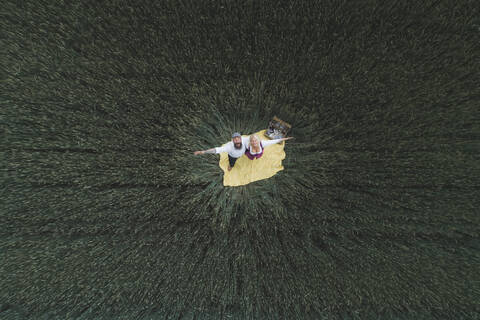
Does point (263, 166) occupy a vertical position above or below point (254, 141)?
below

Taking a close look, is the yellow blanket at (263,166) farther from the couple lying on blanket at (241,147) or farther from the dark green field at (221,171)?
the couple lying on blanket at (241,147)

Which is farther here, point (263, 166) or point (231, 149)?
point (263, 166)

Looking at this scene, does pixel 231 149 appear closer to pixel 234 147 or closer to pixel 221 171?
pixel 234 147

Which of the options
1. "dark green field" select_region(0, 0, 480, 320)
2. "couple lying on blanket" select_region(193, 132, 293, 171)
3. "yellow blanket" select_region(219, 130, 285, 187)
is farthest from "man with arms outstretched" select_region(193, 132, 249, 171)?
"dark green field" select_region(0, 0, 480, 320)

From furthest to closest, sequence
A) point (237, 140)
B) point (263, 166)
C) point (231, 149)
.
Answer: point (263, 166) < point (231, 149) < point (237, 140)

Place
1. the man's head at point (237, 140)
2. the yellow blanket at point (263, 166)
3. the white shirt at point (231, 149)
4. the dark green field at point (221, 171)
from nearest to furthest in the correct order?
the man's head at point (237, 140) < the white shirt at point (231, 149) < the dark green field at point (221, 171) < the yellow blanket at point (263, 166)

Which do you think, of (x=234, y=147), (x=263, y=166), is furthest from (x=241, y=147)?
(x=263, y=166)

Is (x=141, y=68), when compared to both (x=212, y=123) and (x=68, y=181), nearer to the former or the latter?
(x=212, y=123)

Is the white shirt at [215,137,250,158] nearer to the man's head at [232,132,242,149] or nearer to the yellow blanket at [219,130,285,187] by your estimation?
the man's head at [232,132,242,149]

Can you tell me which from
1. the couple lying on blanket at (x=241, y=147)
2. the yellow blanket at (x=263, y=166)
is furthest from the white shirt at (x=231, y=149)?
the yellow blanket at (x=263, y=166)
